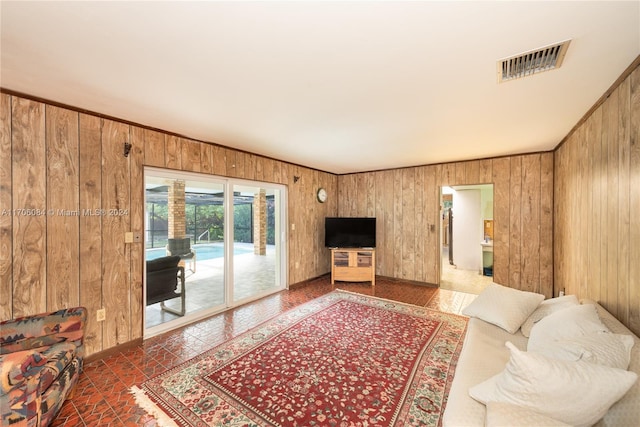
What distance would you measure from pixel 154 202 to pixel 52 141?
3.43 feet

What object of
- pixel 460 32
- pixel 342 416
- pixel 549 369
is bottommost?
pixel 342 416

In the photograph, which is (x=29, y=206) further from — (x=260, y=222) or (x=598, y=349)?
(x=598, y=349)

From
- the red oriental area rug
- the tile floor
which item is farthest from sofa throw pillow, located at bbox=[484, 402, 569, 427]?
the tile floor

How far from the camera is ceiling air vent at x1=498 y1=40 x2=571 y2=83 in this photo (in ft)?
4.90

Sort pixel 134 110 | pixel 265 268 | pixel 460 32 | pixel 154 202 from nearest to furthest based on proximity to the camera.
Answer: pixel 460 32 < pixel 134 110 < pixel 154 202 < pixel 265 268

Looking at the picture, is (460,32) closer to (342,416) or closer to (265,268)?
(342,416)

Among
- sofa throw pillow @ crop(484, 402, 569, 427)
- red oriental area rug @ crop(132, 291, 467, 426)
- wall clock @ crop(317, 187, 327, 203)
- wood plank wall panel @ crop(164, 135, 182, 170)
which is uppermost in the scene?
wood plank wall panel @ crop(164, 135, 182, 170)

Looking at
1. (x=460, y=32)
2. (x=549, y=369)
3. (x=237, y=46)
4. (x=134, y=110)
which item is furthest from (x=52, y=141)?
(x=549, y=369)

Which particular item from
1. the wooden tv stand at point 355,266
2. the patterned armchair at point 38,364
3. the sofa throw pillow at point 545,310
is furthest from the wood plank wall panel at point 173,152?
the sofa throw pillow at point 545,310

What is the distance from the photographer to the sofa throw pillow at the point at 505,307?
7.01ft

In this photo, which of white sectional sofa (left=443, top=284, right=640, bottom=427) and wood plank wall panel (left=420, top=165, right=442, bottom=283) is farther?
wood plank wall panel (left=420, top=165, right=442, bottom=283)

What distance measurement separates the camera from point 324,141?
11.0 feet

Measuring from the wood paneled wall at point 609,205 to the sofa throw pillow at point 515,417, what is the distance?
3.81 ft

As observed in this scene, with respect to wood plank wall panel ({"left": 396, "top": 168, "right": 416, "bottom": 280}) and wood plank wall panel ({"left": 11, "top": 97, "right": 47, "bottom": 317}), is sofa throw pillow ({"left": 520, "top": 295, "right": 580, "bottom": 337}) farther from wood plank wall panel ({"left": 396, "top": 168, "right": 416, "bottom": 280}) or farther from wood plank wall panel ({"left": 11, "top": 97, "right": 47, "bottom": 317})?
wood plank wall panel ({"left": 11, "top": 97, "right": 47, "bottom": 317})
